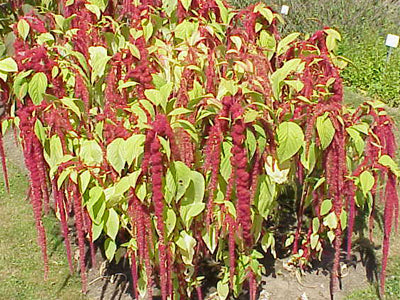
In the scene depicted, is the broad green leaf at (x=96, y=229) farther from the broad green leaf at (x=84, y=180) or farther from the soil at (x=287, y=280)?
the soil at (x=287, y=280)

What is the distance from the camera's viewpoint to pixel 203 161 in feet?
A: 6.91

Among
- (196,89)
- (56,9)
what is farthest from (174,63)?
(56,9)

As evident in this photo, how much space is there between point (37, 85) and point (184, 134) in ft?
1.86

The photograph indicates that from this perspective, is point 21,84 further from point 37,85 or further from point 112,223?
point 112,223

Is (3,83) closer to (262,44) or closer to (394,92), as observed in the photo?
(262,44)

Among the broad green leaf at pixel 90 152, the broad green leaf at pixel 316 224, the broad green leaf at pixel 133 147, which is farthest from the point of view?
the broad green leaf at pixel 316 224

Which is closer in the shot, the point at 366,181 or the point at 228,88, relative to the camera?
the point at 228,88

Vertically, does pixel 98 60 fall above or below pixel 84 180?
above

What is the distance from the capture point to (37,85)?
77.0 inches

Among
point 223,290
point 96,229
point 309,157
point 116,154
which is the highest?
point 116,154

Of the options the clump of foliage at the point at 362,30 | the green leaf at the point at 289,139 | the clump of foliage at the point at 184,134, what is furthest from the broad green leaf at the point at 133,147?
the clump of foliage at the point at 362,30

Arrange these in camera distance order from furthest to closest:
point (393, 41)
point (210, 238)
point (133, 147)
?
1. point (393, 41)
2. point (210, 238)
3. point (133, 147)

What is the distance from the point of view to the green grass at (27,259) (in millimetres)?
2863

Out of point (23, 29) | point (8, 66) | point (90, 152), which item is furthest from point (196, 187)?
point (23, 29)
